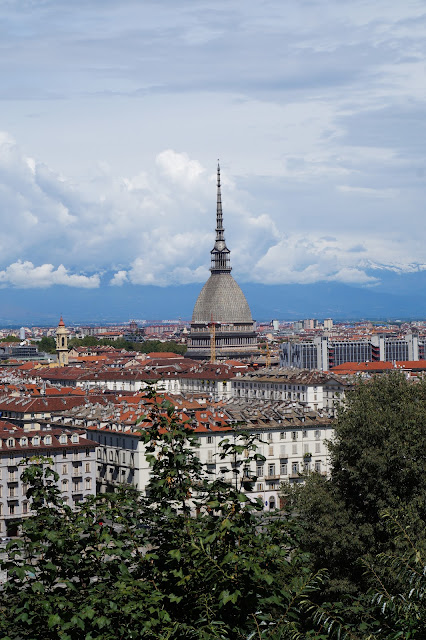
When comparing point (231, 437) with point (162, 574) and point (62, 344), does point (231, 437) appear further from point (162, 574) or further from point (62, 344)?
point (62, 344)

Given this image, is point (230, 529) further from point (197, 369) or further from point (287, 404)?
point (197, 369)

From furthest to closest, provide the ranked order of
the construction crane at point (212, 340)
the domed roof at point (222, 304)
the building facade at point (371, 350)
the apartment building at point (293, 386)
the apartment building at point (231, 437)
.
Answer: the domed roof at point (222, 304) < the building facade at point (371, 350) < the construction crane at point (212, 340) < the apartment building at point (293, 386) < the apartment building at point (231, 437)

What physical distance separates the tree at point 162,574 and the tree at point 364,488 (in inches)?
529

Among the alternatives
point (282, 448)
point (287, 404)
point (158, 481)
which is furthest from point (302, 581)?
point (287, 404)

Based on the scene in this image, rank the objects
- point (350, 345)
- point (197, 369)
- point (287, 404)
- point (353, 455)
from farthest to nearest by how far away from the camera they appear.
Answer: point (350, 345) < point (197, 369) < point (287, 404) < point (353, 455)

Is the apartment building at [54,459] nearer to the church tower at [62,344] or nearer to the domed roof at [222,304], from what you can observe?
the church tower at [62,344]

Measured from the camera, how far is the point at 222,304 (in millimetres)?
181125

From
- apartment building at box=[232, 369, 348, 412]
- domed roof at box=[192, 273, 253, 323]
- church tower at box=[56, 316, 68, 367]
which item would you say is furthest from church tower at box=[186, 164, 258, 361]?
apartment building at box=[232, 369, 348, 412]

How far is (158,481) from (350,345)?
16640 cm

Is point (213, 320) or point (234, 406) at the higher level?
point (213, 320)

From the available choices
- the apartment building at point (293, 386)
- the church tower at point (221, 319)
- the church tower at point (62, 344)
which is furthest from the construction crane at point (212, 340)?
the apartment building at point (293, 386)

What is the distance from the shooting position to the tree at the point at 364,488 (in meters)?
28.3

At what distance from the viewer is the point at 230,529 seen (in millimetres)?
12586

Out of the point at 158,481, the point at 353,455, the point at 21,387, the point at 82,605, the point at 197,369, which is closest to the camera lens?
the point at 82,605
